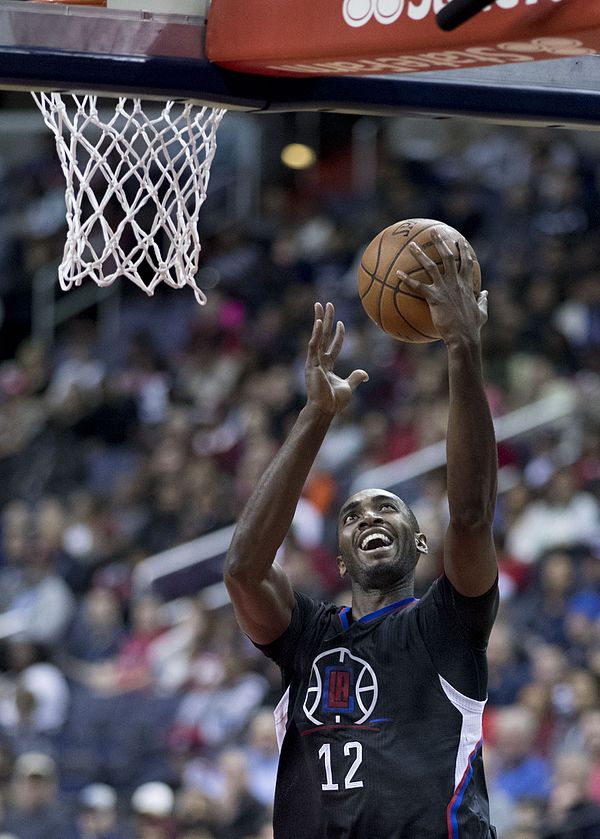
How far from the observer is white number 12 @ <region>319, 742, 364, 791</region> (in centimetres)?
378

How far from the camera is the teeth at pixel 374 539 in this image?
4023 millimetres

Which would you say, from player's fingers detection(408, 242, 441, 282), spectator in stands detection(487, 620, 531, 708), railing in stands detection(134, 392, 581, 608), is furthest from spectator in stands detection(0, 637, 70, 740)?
player's fingers detection(408, 242, 441, 282)

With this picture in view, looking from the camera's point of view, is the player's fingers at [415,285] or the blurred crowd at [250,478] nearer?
the player's fingers at [415,285]

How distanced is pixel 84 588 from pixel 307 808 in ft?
22.0

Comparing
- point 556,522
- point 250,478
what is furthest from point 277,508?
point 250,478

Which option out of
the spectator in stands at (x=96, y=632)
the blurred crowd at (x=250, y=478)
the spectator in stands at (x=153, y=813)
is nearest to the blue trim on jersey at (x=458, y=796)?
the blurred crowd at (x=250, y=478)

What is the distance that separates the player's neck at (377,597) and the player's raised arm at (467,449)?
334 mm

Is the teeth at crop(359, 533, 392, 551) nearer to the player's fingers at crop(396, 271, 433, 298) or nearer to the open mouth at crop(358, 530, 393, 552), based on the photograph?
the open mouth at crop(358, 530, 393, 552)

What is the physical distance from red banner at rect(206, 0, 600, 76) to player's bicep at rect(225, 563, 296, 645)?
1.41 meters

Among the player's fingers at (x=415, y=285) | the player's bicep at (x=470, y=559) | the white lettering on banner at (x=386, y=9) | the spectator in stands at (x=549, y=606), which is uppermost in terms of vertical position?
the white lettering on banner at (x=386, y=9)

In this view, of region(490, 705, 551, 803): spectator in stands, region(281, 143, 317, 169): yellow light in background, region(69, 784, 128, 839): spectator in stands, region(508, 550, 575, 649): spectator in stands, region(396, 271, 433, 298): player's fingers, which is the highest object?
region(396, 271, 433, 298): player's fingers

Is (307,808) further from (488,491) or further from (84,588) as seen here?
(84,588)

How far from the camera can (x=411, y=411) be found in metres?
11.0

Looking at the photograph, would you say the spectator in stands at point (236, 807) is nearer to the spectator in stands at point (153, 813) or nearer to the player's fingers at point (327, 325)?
the spectator in stands at point (153, 813)
